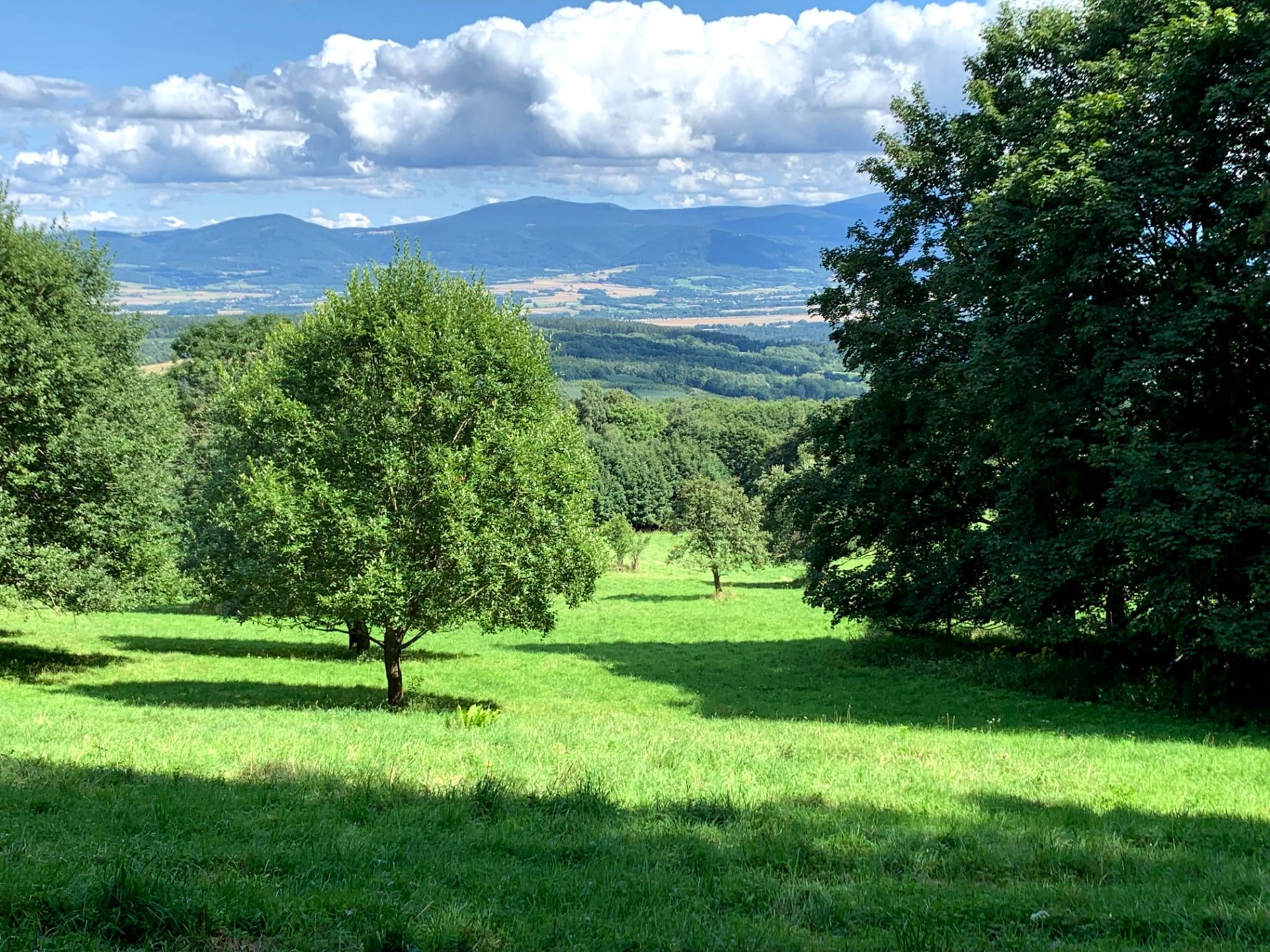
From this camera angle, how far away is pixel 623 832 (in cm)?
825

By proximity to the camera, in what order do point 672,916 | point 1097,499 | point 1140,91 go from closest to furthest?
1. point 672,916
2. point 1140,91
3. point 1097,499

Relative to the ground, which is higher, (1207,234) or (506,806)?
(1207,234)

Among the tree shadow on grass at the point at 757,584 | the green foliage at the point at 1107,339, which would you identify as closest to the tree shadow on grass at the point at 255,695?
the green foliage at the point at 1107,339

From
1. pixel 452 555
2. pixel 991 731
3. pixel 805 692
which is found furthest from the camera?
pixel 805 692

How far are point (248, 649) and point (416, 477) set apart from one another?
1829 cm

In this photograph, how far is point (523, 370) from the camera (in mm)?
20891

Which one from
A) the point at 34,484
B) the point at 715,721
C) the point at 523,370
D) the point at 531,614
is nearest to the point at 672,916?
the point at 715,721

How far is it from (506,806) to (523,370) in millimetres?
13226

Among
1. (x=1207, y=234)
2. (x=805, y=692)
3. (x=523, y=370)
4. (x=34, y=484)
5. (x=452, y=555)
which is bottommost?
(x=805, y=692)

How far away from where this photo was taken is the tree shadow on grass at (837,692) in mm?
18422

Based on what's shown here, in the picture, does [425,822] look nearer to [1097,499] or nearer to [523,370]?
[523,370]

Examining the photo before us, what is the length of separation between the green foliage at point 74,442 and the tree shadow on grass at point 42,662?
9.01 feet

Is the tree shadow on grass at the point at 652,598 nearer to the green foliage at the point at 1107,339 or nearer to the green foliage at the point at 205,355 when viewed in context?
the green foliage at the point at 1107,339

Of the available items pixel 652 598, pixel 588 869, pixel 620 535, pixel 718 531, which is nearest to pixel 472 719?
pixel 588 869
